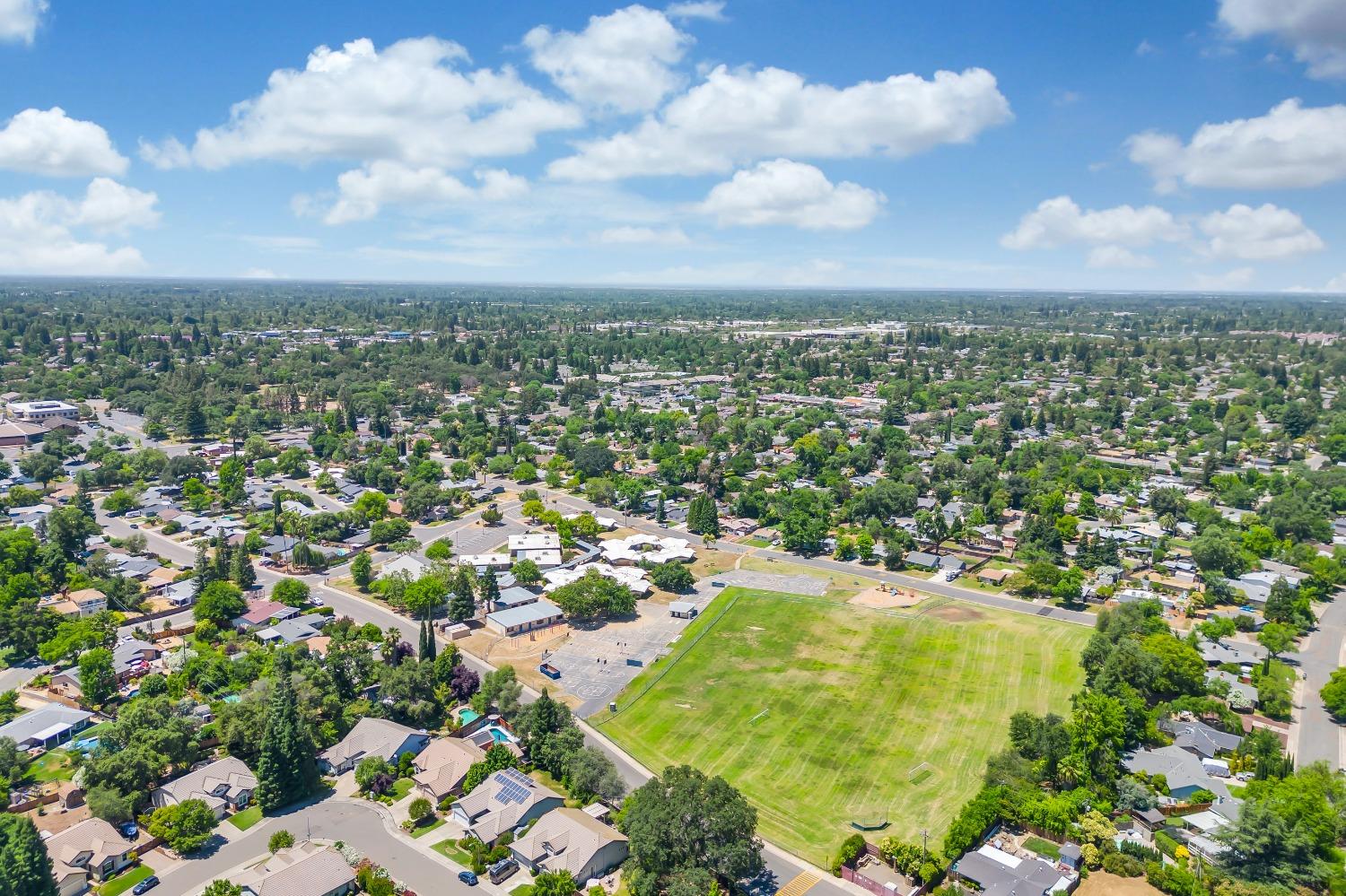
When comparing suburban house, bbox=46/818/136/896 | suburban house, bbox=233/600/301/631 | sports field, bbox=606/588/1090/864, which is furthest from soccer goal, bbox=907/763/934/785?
suburban house, bbox=233/600/301/631

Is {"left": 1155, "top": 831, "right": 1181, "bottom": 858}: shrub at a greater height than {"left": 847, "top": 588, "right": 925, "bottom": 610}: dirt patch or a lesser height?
greater

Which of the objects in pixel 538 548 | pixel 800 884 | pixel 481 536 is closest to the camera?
pixel 800 884

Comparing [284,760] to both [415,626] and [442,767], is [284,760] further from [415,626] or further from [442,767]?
[415,626]

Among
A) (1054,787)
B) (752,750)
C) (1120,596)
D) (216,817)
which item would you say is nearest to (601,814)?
(752,750)

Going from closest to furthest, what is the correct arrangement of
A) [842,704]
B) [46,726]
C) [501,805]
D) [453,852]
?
[453,852], [501,805], [46,726], [842,704]

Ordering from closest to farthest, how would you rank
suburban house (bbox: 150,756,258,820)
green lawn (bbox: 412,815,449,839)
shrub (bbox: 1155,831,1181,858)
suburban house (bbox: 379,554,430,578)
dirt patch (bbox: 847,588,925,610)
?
1. shrub (bbox: 1155,831,1181,858)
2. green lawn (bbox: 412,815,449,839)
3. suburban house (bbox: 150,756,258,820)
4. dirt patch (bbox: 847,588,925,610)
5. suburban house (bbox: 379,554,430,578)

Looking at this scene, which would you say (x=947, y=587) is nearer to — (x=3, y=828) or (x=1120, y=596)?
(x=1120, y=596)

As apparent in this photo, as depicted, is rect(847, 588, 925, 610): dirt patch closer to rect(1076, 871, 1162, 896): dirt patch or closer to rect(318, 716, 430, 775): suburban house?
rect(1076, 871, 1162, 896): dirt patch

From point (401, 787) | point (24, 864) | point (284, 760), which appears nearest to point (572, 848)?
point (401, 787)
